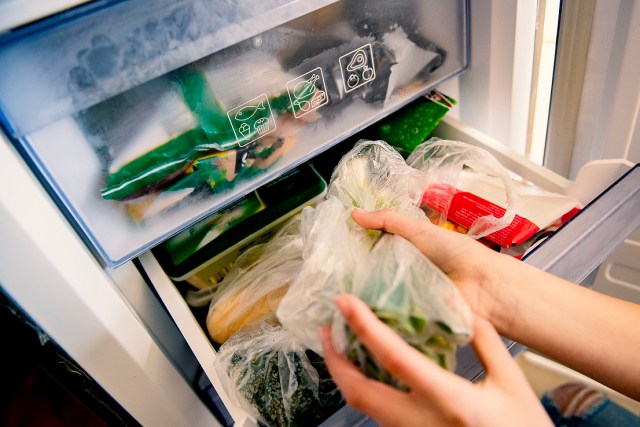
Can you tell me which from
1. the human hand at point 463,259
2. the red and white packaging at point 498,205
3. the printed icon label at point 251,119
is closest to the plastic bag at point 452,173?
the red and white packaging at point 498,205

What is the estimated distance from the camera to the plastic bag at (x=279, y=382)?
20.6 inches

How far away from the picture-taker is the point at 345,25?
60cm

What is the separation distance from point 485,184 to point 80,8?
0.54 meters

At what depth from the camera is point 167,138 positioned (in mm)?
540

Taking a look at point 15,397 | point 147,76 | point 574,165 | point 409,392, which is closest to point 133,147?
point 147,76

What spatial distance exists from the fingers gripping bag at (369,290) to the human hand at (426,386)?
0.06 feet

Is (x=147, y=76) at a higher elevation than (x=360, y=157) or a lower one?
higher

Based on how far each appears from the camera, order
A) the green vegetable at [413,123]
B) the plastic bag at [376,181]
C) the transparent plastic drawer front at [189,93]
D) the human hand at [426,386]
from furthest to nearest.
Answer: the green vegetable at [413,123]
the plastic bag at [376,181]
the transparent plastic drawer front at [189,93]
the human hand at [426,386]

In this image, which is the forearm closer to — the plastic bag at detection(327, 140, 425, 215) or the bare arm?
the bare arm

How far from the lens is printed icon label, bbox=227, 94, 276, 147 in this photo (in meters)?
0.57

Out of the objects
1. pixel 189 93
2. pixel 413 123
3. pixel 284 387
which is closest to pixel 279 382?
pixel 284 387

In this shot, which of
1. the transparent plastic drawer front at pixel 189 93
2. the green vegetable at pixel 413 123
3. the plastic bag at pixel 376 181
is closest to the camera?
the transparent plastic drawer front at pixel 189 93

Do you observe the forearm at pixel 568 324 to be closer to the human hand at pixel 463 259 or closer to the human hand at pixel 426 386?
the human hand at pixel 463 259

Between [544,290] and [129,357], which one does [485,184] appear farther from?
[129,357]
